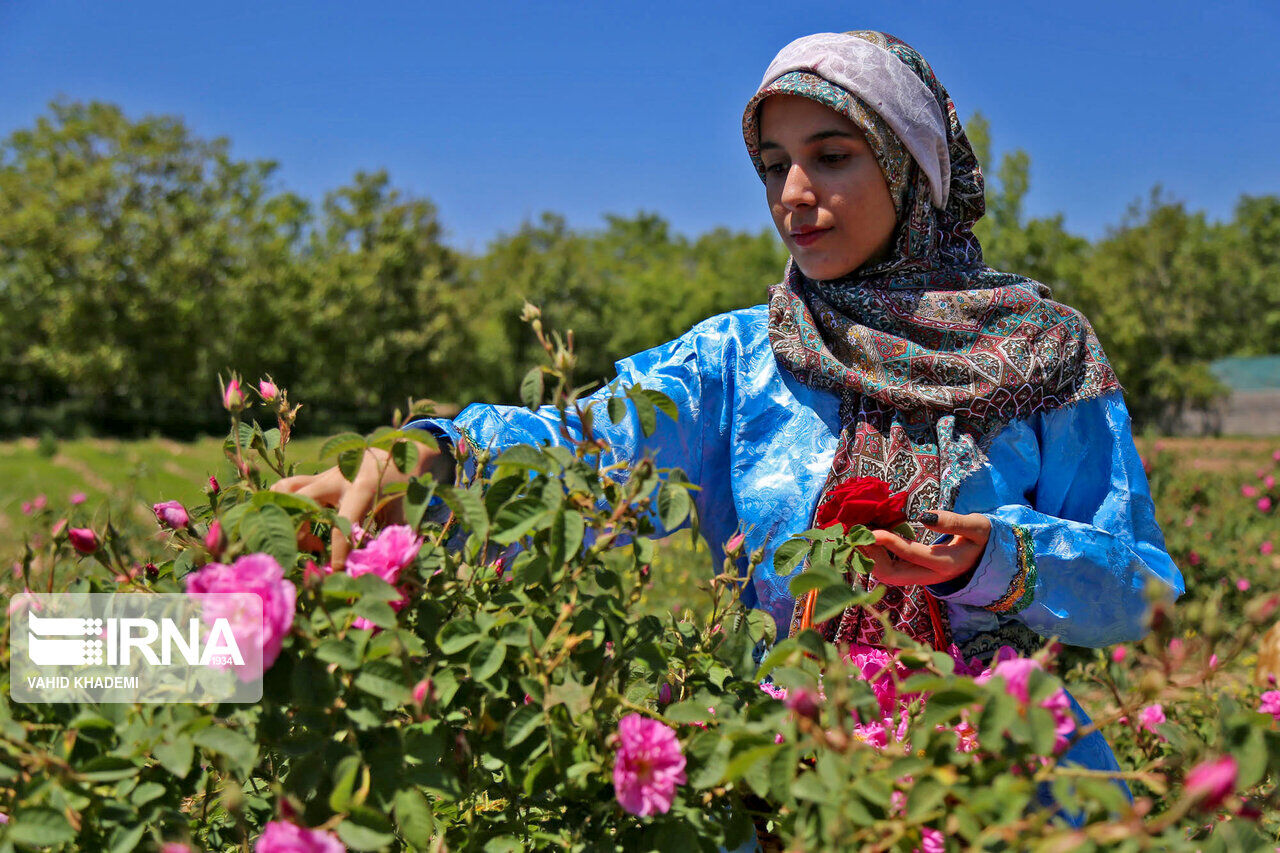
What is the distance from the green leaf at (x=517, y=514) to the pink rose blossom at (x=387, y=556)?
86 millimetres

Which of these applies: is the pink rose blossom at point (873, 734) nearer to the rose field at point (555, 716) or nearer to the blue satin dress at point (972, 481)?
the rose field at point (555, 716)

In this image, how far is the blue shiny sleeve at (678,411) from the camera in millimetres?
1526

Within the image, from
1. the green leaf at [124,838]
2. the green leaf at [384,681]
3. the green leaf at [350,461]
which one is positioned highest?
the green leaf at [350,461]

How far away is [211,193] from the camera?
2630 centimetres

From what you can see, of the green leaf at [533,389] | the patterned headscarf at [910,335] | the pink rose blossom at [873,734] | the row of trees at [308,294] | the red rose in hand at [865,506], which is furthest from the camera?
the row of trees at [308,294]

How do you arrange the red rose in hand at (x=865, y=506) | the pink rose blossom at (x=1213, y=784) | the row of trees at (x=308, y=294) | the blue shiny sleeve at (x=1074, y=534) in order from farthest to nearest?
the row of trees at (x=308, y=294) < the blue shiny sleeve at (x=1074, y=534) < the red rose in hand at (x=865, y=506) < the pink rose blossom at (x=1213, y=784)

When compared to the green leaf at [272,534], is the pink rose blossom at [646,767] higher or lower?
lower

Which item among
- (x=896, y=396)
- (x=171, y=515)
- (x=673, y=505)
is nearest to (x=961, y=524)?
(x=896, y=396)

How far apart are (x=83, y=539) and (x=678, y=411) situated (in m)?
0.85

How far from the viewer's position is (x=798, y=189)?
1.67 meters

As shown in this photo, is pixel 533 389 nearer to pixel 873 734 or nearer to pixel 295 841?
pixel 295 841

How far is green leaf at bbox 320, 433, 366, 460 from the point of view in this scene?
101cm

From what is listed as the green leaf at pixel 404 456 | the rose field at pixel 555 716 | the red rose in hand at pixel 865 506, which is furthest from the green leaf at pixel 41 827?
the red rose in hand at pixel 865 506

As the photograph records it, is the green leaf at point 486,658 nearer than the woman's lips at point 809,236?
Yes
